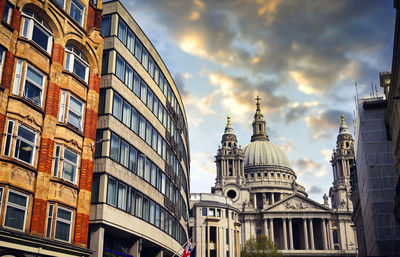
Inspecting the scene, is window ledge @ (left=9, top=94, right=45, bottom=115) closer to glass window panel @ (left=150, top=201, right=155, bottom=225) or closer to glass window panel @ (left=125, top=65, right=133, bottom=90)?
glass window panel @ (left=125, top=65, right=133, bottom=90)

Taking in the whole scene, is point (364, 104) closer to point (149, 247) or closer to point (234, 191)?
point (149, 247)

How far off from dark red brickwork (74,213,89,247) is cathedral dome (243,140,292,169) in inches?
6130

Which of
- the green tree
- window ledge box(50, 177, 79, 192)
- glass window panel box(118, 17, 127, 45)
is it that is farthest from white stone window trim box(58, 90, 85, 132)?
the green tree

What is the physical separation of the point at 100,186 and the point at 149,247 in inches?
528

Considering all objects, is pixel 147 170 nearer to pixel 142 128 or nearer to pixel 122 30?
pixel 142 128

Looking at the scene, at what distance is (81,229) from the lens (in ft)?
92.9

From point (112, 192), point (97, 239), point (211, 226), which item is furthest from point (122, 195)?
point (211, 226)

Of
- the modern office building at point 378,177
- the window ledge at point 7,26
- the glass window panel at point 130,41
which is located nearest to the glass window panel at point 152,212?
the glass window panel at point 130,41

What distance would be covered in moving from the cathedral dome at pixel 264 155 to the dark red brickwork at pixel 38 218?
159530mm

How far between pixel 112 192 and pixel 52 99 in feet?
29.8

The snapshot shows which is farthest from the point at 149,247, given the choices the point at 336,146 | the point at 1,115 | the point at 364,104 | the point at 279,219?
the point at 336,146

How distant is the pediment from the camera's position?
13538 cm

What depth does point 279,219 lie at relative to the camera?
137m

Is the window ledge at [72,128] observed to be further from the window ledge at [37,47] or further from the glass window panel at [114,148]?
the glass window panel at [114,148]
